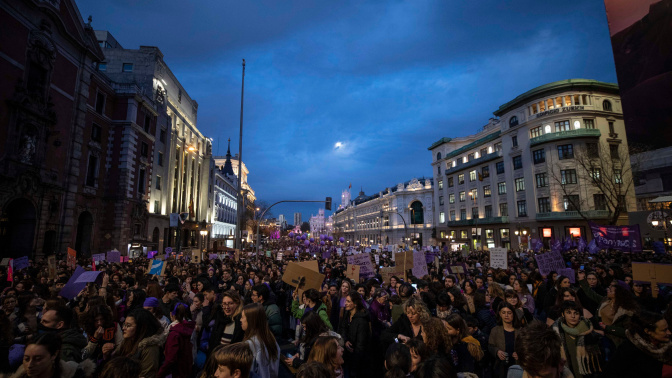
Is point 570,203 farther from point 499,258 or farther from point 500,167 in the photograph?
point 499,258

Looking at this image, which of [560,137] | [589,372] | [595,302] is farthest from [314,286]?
[560,137]

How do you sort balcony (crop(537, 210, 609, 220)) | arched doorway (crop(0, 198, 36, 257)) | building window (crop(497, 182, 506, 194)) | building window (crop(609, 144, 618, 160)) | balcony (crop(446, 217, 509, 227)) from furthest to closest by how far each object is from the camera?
building window (crop(497, 182, 506, 194)) → balcony (crop(446, 217, 509, 227)) → building window (crop(609, 144, 618, 160)) → balcony (crop(537, 210, 609, 220)) → arched doorway (crop(0, 198, 36, 257))

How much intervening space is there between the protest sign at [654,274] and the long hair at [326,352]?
8846 millimetres

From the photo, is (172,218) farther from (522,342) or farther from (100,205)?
(522,342)

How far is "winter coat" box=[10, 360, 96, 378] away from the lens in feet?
9.43

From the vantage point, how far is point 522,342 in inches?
104

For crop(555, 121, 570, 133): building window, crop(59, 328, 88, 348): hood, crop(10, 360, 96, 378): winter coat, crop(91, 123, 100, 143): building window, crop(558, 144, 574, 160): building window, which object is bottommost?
crop(10, 360, 96, 378): winter coat

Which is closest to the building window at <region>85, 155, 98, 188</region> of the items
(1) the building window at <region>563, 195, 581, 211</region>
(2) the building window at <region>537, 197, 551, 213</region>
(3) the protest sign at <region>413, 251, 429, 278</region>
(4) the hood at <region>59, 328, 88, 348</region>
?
(3) the protest sign at <region>413, 251, 429, 278</region>

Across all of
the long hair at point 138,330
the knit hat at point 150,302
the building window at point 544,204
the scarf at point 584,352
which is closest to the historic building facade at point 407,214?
the building window at point 544,204

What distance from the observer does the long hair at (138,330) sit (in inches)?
153

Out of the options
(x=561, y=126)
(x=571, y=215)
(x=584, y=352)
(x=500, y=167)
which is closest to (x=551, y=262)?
(x=584, y=352)

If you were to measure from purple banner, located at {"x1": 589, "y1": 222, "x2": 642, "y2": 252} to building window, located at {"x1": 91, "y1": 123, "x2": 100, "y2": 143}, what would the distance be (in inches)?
1466

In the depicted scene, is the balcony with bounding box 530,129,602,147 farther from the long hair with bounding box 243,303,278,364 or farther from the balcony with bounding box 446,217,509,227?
the long hair with bounding box 243,303,278,364

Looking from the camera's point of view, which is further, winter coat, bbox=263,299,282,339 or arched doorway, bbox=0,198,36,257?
arched doorway, bbox=0,198,36,257
